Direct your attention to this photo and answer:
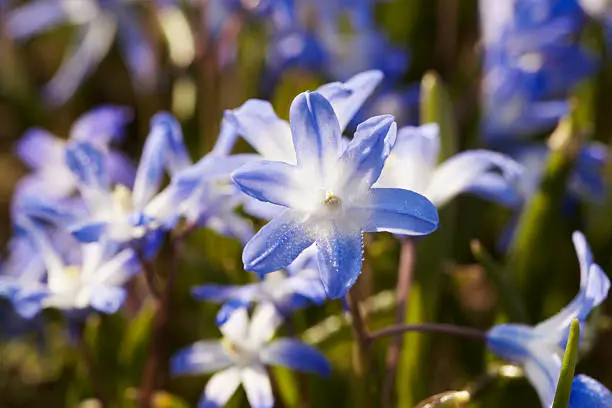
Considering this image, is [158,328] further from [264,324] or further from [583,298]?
[583,298]

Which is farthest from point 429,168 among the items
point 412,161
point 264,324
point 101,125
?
point 101,125

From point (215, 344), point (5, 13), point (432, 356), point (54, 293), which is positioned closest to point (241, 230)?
point (215, 344)

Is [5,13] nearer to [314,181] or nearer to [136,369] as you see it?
[136,369]

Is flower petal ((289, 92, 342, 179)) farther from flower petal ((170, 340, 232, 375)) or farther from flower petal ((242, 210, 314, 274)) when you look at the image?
flower petal ((170, 340, 232, 375))

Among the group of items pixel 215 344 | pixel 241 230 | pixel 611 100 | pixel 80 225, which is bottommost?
pixel 611 100

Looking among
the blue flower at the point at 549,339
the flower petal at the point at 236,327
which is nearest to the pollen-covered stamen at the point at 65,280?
the flower petal at the point at 236,327

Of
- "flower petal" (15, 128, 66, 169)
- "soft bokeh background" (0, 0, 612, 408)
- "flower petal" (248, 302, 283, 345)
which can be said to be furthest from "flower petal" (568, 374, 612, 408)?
"flower petal" (15, 128, 66, 169)
